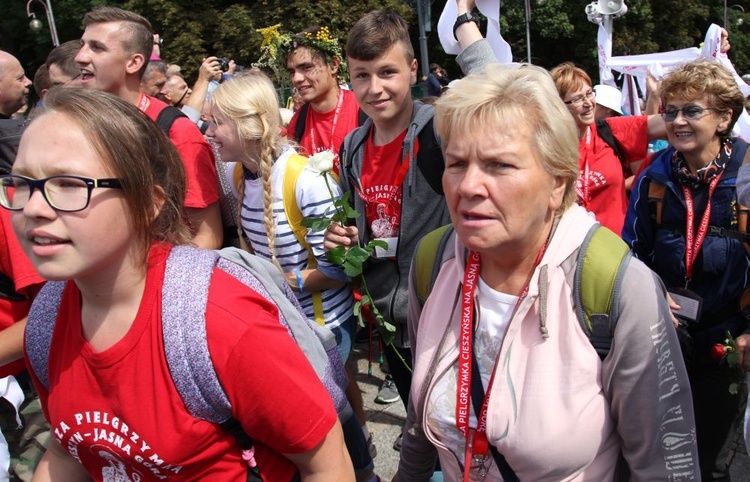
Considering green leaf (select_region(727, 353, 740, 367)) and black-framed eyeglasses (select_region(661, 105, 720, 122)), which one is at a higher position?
black-framed eyeglasses (select_region(661, 105, 720, 122))

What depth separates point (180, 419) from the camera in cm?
139

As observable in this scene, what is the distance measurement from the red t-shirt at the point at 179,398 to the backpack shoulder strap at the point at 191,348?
0.05 ft

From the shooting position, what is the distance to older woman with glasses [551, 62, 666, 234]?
3.55 metres

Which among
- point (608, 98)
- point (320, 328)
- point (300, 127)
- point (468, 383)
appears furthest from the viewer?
point (608, 98)

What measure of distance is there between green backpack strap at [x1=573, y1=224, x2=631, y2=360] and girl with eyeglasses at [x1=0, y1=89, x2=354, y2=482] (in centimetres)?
66

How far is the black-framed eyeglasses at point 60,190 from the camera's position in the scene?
1.33 m

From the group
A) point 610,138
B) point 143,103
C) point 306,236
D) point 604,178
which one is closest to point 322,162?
point 306,236

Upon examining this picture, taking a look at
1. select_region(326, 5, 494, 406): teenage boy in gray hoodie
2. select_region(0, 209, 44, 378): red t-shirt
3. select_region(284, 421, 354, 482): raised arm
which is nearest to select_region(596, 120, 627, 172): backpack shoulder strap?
select_region(326, 5, 494, 406): teenage boy in gray hoodie

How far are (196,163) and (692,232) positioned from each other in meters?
2.25

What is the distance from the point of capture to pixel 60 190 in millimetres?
1343

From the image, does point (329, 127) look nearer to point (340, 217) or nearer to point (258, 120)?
point (258, 120)

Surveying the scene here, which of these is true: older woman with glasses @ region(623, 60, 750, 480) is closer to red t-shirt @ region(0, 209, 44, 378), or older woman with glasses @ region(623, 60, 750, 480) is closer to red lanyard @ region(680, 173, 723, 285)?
red lanyard @ region(680, 173, 723, 285)

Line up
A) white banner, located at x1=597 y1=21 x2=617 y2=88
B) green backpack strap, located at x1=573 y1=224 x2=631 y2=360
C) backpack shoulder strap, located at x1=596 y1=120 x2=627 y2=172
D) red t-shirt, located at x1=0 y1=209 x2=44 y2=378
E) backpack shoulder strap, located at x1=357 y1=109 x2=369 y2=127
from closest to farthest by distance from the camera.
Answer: green backpack strap, located at x1=573 y1=224 x2=631 y2=360 → red t-shirt, located at x1=0 y1=209 x2=44 y2=378 → backpack shoulder strap, located at x1=596 y1=120 x2=627 y2=172 → backpack shoulder strap, located at x1=357 y1=109 x2=369 y2=127 → white banner, located at x1=597 y1=21 x2=617 y2=88

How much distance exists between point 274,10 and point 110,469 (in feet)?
77.3
